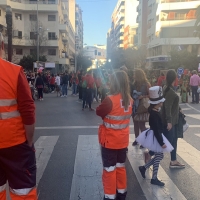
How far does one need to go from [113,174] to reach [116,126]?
0.64 metres

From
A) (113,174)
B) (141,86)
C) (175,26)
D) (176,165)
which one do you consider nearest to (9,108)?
(113,174)

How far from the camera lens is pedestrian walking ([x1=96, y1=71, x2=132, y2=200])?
3.50 m

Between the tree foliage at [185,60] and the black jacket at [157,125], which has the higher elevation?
the tree foliage at [185,60]

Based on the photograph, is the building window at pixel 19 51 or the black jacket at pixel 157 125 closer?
the black jacket at pixel 157 125

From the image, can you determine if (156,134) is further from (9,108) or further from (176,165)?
(9,108)

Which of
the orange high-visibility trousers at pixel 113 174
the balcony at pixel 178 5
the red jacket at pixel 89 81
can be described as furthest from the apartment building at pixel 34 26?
the orange high-visibility trousers at pixel 113 174

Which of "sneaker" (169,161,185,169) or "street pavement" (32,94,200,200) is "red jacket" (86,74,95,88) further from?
"sneaker" (169,161,185,169)

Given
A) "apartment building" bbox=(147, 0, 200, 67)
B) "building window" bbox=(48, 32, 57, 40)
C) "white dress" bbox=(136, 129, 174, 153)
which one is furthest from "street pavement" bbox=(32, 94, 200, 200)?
"building window" bbox=(48, 32, 57, 40)

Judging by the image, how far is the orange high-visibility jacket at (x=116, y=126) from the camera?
3521 millimetres

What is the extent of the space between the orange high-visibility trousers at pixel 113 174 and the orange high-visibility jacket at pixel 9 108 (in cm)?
142

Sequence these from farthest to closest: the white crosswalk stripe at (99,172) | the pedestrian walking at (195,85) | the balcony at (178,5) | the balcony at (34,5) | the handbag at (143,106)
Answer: the balcony at (178,5) → the balcony at (34,5) → the pedestrian walking at (195,85) → the handbag at (143,106) → the white crosswalk stripe at (99,172)

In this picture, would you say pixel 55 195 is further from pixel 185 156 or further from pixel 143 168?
pixel 185 156

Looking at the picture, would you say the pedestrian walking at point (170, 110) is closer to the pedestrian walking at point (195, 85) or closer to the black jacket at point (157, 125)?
the black jacket at point (157, 125)

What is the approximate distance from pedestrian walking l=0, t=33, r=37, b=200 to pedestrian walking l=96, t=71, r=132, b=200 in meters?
1.21
